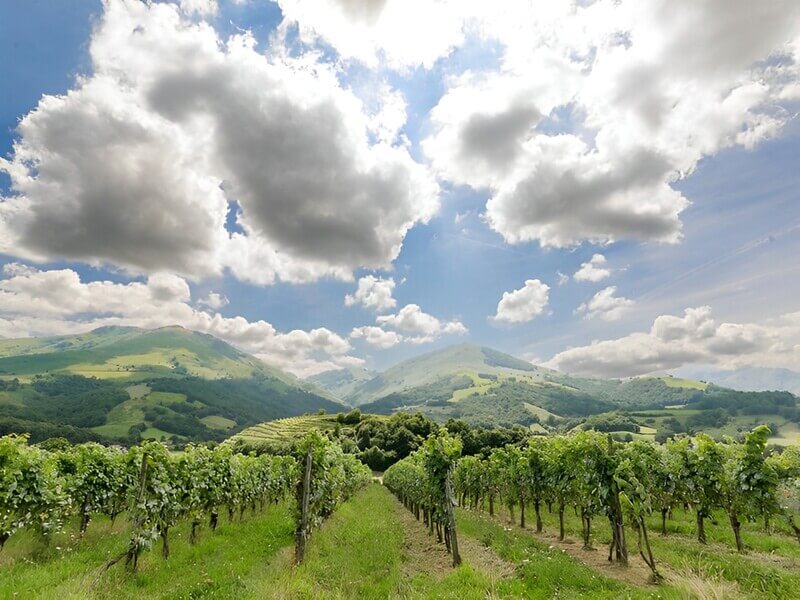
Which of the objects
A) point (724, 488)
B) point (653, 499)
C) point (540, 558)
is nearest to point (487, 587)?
point (540, 558)

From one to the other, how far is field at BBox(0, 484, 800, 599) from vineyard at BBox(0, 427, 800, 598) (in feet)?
0.28

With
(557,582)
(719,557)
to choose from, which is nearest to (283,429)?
(557,582)

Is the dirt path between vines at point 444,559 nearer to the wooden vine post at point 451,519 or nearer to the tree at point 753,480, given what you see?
the wooden vine post at point 451,519

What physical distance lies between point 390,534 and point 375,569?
8.31 meters

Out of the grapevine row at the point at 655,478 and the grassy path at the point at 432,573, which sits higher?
the grapevine row at the point at 655,478

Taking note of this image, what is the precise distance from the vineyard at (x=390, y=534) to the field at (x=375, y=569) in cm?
9

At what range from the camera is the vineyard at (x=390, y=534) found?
12438mm

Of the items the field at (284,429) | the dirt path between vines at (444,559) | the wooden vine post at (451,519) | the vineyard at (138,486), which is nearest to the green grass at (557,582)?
the dirt path between vines at (444,559)

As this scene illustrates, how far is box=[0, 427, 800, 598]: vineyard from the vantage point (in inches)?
490

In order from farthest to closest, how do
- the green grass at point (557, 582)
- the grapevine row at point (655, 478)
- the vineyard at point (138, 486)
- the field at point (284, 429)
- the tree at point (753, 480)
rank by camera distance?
the field at point (284, 429) → the tree at point (753, 480) → the grapevine row at point (655, 478) → the vineyard at point (138, 486) → the green grass at point (557, 582)

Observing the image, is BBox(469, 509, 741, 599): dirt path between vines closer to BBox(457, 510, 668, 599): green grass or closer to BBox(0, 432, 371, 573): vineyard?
BBox(457, 510, 668, 599): green grass

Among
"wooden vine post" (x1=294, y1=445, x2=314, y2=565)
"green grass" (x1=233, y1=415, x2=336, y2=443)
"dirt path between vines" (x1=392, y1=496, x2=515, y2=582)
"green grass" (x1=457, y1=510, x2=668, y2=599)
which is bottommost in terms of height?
"green grass" (x1=233, y1=415, x2=336, y2=443)

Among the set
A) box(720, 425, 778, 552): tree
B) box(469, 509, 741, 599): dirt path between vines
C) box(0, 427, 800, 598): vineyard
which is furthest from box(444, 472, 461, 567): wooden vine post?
box(720, 425, 778, 552): tree

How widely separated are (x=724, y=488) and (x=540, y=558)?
11.3m
